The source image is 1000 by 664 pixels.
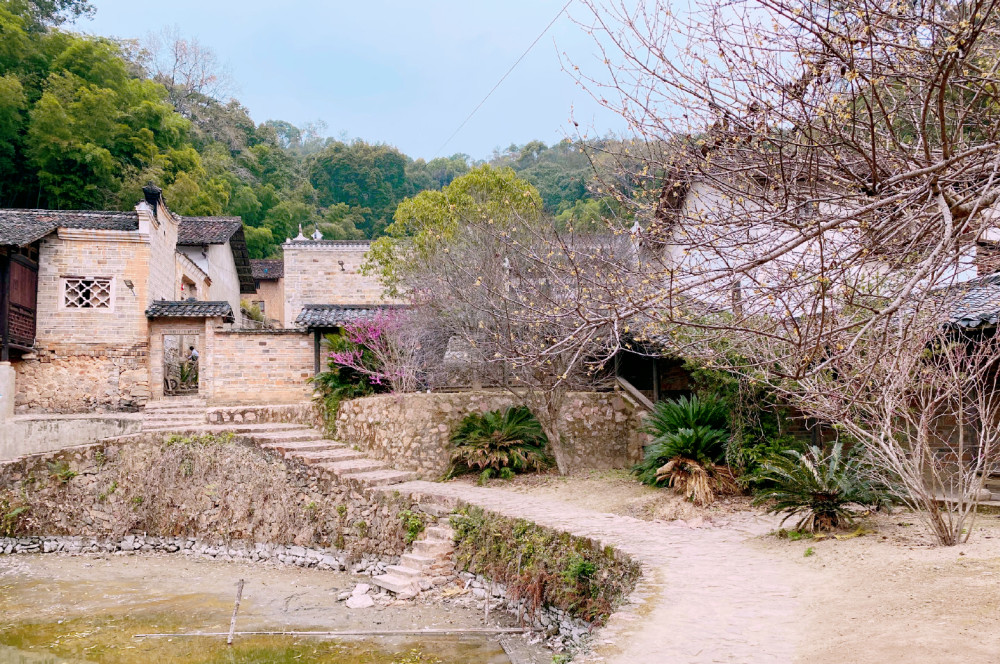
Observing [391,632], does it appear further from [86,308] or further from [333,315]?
[86,308]

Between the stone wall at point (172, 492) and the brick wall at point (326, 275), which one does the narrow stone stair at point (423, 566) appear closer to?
the stone wall at point (172, 492)

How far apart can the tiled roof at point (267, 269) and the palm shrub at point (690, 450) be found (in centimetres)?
2740

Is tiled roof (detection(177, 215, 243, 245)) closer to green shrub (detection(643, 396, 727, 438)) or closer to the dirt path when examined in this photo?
green shrub (detection(643, 396, 727, 438))

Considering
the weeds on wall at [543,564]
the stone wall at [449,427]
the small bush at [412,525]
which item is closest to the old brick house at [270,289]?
the stone wall at [449,427]

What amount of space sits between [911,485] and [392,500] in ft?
23.4

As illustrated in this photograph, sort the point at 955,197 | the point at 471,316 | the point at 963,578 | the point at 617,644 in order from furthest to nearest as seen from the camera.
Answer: the point at 471,316 < the point at 963,578 < the point at 617,644 < the point at 955,197

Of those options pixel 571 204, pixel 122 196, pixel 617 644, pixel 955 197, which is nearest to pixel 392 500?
pixel 617 644

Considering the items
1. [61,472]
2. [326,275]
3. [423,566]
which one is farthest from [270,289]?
[423,566]

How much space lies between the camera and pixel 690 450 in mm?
10273

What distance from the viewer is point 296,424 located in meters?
15.4

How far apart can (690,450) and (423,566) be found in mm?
4006

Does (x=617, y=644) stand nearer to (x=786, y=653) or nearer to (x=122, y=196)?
(x=786, y=653)

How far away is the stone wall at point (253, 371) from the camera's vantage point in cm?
1733

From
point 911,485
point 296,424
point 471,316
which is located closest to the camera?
point 911,485
